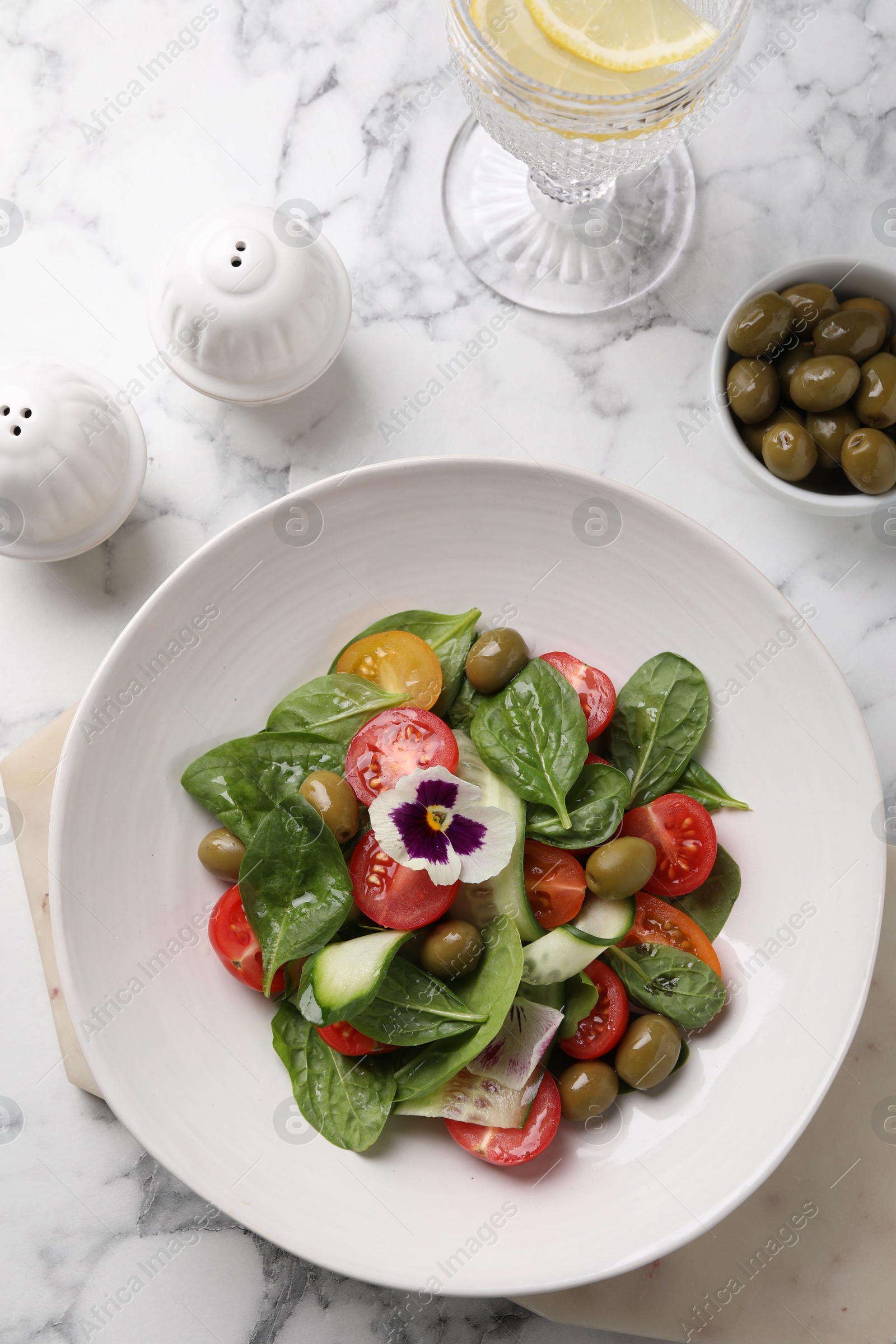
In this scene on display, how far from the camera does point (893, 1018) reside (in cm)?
154

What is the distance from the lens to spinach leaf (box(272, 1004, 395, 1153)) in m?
1.27

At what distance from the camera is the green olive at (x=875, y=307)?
148cm

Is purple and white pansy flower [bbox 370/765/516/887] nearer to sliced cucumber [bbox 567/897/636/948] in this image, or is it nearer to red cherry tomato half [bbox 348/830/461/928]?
red cherry tomato half [bbox 348/830/461/928]

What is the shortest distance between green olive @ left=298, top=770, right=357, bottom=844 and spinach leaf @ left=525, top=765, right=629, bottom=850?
24cm

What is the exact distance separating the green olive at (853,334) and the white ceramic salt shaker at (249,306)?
714 millimetres

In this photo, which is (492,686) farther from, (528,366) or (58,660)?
(58,660)

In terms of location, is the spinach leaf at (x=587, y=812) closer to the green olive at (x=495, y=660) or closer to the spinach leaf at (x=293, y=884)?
the green olive at (x=495, y=660)

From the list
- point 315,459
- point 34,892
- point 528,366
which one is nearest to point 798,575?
point 528,366

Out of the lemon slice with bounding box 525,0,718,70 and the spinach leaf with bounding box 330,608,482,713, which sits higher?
the lemon slice with bounding box 525,0,718,70

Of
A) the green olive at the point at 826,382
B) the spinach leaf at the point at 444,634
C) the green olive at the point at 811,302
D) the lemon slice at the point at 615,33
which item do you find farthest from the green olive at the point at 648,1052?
the lemon slice at the point at 615,33

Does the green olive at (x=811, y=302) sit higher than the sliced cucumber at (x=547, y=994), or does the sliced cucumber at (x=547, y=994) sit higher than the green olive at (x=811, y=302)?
the green olive at (x=811, y=302)

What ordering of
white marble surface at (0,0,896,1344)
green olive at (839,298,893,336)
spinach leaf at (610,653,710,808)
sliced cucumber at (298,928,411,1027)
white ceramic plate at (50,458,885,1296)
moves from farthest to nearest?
white marble surface at (0,0,896,1344) < green olive at (839,298,893,336) < spinach leaf at (610,653,710,808) < white ceramic plate at (50,458,885,1296) < sliced cucumber at (298,928,411,1027)

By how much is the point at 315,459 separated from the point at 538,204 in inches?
21.7

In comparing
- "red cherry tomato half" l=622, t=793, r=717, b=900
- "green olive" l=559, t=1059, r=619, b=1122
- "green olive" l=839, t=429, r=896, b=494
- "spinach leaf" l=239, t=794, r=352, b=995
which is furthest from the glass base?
"green olive" l=559, t=1059, r=619, b=1122
